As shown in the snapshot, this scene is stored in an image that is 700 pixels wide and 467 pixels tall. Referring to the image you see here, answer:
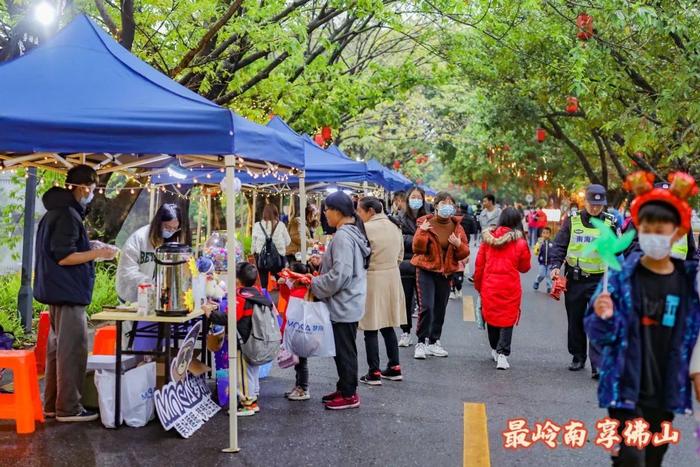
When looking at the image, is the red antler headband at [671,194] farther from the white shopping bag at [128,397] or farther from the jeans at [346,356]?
the white shopping bag at [128,397]

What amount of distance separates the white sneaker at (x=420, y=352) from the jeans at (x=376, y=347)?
45.2 inches

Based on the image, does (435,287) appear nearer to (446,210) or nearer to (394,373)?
(446,210)

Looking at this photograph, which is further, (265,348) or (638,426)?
(265,348)

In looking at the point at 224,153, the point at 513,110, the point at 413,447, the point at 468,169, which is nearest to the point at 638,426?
the point at 413,447

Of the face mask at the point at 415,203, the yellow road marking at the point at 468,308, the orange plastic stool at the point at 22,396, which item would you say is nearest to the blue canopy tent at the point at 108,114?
the orange plastic stool at the point at 22,396

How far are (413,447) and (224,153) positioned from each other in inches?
101

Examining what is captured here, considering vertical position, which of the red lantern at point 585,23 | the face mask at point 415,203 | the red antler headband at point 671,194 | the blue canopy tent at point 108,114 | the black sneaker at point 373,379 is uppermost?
the red lantern at point 585,23

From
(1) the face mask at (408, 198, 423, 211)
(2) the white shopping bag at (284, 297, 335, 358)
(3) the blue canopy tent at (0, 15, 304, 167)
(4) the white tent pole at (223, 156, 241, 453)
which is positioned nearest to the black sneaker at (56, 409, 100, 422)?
(4) the white tent pole at (223, 156, 241, 453)

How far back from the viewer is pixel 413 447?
5.46m

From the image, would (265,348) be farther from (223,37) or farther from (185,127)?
(223,37)

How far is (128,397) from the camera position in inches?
231

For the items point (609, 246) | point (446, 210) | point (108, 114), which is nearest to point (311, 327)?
point (108, 114)

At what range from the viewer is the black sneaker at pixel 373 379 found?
24.0 feet

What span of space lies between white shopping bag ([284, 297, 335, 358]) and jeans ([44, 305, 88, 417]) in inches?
58.9
